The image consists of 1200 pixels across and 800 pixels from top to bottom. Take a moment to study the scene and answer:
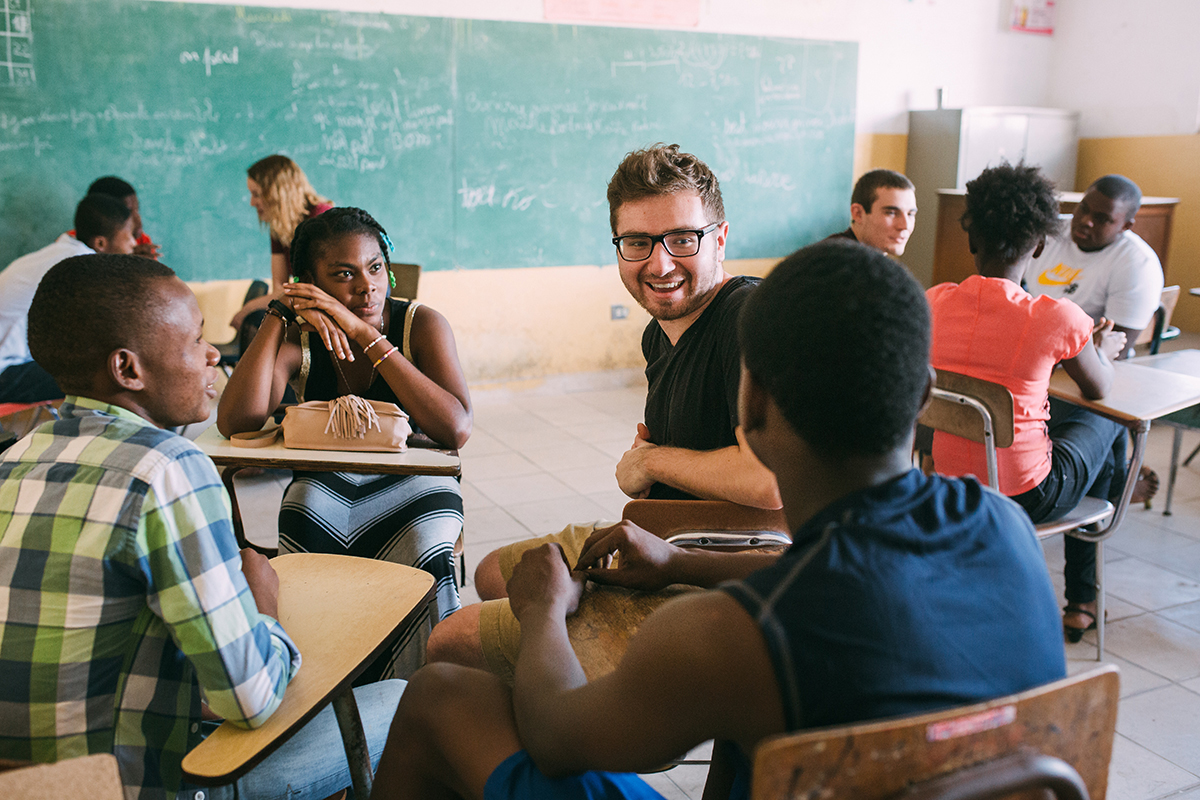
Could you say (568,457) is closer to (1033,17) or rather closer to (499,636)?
(499,636)

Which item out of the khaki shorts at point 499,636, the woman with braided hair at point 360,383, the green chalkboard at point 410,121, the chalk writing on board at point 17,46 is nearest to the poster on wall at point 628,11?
the green chalkboard at point 410,121

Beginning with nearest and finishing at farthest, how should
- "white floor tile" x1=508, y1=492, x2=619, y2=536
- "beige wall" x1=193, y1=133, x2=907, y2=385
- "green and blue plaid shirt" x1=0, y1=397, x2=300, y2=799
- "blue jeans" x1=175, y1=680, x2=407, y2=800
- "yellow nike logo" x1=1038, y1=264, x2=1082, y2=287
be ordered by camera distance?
"green and blue plaid shirt" x1=0, y1=397, x2=300, y2=799 → "blue jeans" x1=175, y1=680, x2=407, y2=800 → "white floor tile" x1=508, y1=492, x2=619, y2=536 → "yellow nike logo" x1=1038, y1=264, x2=1082, y2=287 → "beige wall" x1=193, y1=133, x2=907, y2=385

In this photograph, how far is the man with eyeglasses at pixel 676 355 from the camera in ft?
5.12

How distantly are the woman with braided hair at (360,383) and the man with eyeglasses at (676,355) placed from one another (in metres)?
0.29

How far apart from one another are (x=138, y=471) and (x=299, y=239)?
136cm

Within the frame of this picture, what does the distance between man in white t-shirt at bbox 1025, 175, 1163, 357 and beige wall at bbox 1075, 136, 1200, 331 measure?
284cm

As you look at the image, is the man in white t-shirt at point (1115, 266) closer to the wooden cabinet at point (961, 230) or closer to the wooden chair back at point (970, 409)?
the wooden cabinet at point (961, 230)

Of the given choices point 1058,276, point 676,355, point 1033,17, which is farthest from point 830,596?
point 1033,17

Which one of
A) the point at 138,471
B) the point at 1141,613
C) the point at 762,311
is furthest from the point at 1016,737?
the point at 1141,613

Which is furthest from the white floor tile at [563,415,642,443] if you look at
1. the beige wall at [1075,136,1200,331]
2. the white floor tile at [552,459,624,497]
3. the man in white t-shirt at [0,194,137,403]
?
the beige wall at [1075,136,1200,331]

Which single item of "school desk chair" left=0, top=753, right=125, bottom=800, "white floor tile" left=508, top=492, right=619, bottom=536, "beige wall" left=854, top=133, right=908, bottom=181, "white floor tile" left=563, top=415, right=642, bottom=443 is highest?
"beige wall" left=854, top=133, right=908, bottom=181

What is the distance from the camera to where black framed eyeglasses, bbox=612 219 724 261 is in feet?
5.68

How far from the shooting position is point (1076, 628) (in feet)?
8.56

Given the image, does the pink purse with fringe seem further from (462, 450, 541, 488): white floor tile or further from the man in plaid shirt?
(462, 450, 541, 488): white floor tile
